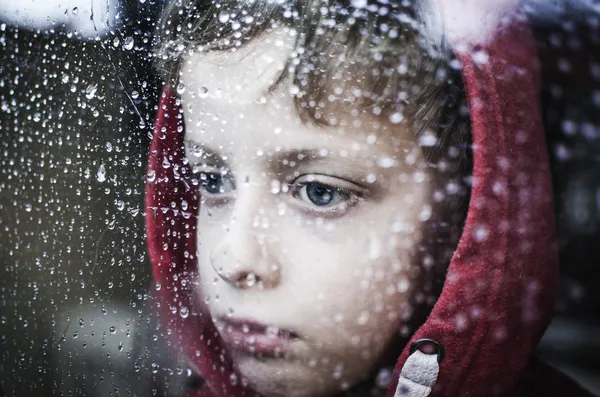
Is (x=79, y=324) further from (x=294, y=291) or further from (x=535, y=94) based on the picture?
(x=535, y=94)

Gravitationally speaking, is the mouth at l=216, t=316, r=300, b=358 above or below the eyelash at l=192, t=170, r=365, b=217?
below

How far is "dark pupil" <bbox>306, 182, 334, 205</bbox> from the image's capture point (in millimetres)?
420

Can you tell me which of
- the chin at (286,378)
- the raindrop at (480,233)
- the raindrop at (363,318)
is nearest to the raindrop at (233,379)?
the chin at (286,378)

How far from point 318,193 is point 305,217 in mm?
20

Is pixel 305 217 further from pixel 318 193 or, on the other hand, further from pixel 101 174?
pixel 101 174

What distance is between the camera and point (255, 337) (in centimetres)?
46

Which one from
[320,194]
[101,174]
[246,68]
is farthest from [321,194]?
[101,174]

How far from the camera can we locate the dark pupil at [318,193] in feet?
1.38

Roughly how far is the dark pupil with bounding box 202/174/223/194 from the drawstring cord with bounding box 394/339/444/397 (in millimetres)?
190

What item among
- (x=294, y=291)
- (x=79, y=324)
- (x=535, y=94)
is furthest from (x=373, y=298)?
(x=79, y=324)

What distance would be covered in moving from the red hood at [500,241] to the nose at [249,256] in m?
0.12

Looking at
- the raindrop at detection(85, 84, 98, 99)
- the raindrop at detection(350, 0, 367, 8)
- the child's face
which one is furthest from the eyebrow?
the raindrop at detection(85, 84, 98, 99)

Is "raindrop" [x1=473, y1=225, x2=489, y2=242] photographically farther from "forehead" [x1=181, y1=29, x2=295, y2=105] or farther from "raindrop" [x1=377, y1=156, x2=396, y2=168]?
"forehead" [x1=181, y1=29, x2=295, y2=105]

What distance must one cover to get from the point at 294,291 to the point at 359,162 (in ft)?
0.34
